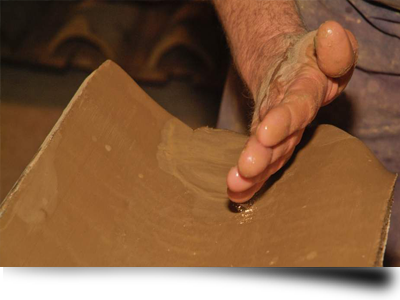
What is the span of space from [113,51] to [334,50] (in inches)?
70.0

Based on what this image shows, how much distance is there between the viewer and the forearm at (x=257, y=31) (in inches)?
34.0

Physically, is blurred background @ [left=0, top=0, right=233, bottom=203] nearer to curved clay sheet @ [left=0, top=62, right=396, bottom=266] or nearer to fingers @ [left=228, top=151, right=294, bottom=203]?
curved clay sheet @ [left=0, top=62, right=396, bottom=266]

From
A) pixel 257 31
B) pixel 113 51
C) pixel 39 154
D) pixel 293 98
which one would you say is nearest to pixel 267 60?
pixel 257 31

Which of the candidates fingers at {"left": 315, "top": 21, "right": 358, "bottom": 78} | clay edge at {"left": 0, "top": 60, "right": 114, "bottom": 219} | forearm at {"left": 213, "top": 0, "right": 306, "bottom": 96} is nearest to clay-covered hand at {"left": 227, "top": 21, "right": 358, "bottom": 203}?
fingers at {"left": 315, "top": 21, "right": 358, "bottom": 78}

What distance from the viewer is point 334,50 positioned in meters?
0.66

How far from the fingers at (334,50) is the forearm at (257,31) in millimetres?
149

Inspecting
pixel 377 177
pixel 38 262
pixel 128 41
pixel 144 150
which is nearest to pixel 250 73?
pixel 144 150

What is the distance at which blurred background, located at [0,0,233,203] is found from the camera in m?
2.31

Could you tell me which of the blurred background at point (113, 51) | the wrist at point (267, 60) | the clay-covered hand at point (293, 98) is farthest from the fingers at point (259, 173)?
the blurred background at point (113, 51)

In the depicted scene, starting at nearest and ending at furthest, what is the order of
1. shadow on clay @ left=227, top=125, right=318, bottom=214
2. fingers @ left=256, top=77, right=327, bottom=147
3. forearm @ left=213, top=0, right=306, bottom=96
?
fingers @ left=256, top=77, right=327, bottom=147
shadow on clay @ left=227, top=125, right=318, bottom=214
forearm @ left=213, top=0, right=306, bottom=96

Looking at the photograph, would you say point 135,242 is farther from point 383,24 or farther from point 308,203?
point 383,24

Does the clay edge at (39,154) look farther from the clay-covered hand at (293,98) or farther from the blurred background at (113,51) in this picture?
the blurred background at (113,51)

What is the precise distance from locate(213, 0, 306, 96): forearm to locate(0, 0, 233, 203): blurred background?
1.26 meters

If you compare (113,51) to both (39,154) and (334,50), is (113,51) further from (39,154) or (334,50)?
(334,50)
